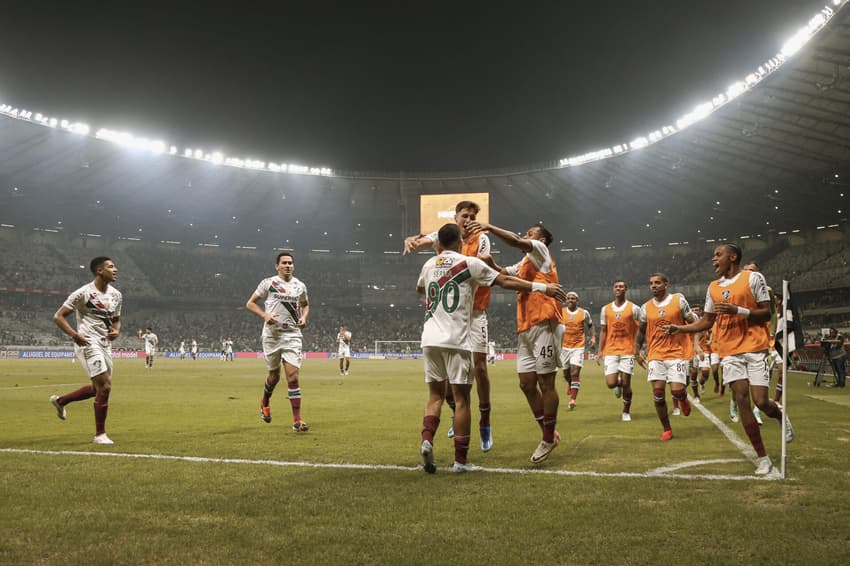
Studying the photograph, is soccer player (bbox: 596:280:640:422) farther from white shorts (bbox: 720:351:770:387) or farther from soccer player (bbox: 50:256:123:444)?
soccer player (bbox: 50:256:123:444)

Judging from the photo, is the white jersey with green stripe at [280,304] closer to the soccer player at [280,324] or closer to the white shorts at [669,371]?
the soccer player at [280,324]

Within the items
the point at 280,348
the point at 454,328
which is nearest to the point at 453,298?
the point at 454,328

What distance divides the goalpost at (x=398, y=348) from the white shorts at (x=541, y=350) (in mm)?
55852

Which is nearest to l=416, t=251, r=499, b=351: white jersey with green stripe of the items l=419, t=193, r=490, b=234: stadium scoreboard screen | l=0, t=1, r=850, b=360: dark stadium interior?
l=419, t=193, r=490, b=234: stadium scoreboard screen

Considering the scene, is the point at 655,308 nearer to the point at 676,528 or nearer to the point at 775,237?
the point at 676,528

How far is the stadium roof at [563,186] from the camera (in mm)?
38781

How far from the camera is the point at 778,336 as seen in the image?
806cm

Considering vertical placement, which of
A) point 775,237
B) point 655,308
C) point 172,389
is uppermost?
point 775,237

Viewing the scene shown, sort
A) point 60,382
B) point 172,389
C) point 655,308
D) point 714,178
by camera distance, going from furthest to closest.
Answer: point 714,178 < point 60,382 < point 172,389 < point 655,308

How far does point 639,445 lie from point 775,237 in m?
67.0

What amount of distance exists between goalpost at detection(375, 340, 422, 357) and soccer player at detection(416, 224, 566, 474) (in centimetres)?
5673

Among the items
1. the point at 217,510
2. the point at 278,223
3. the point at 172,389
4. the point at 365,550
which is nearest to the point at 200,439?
the point at 217,510

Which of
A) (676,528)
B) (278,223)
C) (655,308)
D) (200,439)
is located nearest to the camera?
(676,528)

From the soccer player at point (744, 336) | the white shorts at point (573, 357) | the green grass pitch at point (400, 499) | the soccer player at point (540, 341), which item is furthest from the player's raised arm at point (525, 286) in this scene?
the white shorts at point (573, 357)
